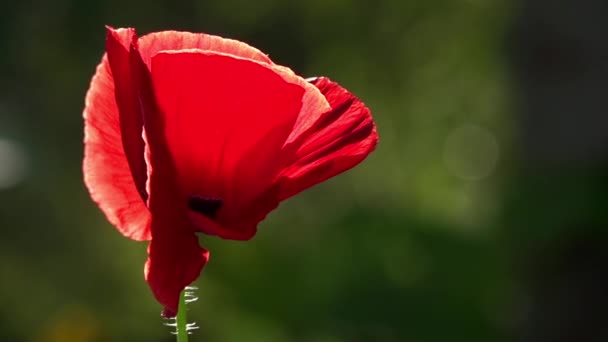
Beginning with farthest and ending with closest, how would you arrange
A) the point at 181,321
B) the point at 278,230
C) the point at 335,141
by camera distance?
1. the point at 278,230
2. the point at 335,141
3. the point at 181,321

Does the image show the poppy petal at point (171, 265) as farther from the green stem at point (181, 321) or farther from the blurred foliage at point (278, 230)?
the blurred foliage at point (278, 230)

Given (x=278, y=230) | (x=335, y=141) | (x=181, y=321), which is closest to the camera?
(x=181, y=321)

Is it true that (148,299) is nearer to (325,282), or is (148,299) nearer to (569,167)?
(325,282)

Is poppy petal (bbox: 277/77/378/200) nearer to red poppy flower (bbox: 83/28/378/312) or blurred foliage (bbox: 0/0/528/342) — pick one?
red poppy flower (bbox: 83/28/378/312)

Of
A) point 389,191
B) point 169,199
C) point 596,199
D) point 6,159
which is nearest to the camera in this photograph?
point 169,199

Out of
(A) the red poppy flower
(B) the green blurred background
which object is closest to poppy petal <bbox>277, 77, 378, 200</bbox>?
(A) the red poppy flower

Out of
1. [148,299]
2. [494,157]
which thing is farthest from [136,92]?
[494,157]

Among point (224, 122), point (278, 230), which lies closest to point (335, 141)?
point (224, 122)

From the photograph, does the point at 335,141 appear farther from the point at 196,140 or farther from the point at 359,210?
the point at 359,210
